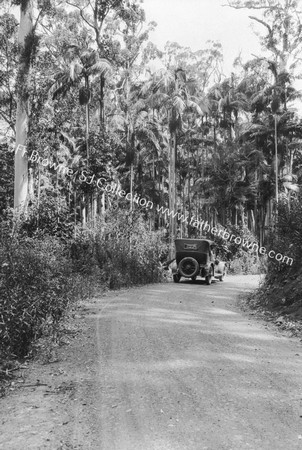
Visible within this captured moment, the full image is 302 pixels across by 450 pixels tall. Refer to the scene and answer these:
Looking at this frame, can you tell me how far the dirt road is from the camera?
3.88 metres

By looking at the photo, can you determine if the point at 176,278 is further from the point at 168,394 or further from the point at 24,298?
the point at 168,394

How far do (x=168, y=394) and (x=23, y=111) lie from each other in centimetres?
1527

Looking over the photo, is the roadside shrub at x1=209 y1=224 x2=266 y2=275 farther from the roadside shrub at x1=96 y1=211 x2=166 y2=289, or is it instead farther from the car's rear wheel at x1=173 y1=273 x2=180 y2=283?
the roadside shrub at x1=96 y1=211 x2=166 y2=289

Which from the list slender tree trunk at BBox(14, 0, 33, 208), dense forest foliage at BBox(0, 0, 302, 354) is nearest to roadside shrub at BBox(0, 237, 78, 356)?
dense forest foliage at BBox(0, 0, 302, 354)

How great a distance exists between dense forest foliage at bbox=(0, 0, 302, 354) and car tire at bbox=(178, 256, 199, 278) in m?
1.13

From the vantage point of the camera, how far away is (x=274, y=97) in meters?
34.7

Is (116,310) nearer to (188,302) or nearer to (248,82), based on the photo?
(188,302)

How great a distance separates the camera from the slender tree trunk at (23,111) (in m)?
17.2

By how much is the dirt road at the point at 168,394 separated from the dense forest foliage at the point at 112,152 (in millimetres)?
1252

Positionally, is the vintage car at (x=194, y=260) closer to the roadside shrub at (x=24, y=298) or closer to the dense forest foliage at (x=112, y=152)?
the dense forest foliage at (x=112, y=152)

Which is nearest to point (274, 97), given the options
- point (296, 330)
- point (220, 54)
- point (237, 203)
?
point (237, 203)

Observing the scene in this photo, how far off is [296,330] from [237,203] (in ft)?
102

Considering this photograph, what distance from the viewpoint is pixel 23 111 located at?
17859 mm

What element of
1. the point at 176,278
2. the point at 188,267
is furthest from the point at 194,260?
the point at 176,278
